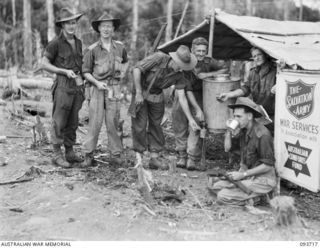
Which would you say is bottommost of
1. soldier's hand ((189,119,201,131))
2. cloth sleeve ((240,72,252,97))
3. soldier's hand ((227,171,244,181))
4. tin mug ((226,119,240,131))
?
soldier's hand ((227,171,244,181))

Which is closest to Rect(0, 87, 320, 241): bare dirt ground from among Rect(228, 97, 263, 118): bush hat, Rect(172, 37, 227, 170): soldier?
Rect(172, 37, 227, 170): soldier

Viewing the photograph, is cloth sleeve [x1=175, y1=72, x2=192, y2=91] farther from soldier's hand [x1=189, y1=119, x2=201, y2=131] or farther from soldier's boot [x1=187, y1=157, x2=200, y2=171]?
soldier's boot [x1=187, y1=157, x2=200, y2=171]

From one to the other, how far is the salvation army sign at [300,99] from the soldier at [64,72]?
2601 mm

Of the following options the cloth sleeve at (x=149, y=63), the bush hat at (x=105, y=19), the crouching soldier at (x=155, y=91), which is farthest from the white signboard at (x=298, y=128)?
the bush hat at (x=105, y=19)

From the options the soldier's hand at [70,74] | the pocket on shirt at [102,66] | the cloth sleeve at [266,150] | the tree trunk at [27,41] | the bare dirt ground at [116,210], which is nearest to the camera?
the bare dirt ground at [116,210]

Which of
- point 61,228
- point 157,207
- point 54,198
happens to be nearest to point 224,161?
point 157,207

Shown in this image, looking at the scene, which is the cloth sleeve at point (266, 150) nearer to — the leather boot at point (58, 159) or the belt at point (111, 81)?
the belt at point (111, 81)

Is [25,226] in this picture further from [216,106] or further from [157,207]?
[216,106]

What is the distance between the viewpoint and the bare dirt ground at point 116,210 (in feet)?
14.0

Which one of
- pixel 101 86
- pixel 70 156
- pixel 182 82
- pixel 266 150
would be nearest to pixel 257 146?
pixel 266 150

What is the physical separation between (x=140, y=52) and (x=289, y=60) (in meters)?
11.8

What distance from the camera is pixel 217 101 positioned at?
20.0 ft

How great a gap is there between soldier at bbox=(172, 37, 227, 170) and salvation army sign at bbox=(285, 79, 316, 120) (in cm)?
135

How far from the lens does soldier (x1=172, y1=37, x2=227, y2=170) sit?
641 centimetres
